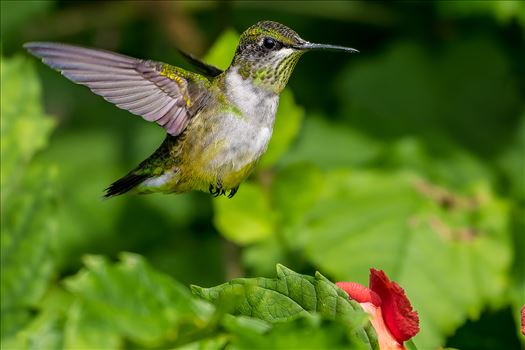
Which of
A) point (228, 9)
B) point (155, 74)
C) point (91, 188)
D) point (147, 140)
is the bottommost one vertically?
point (91, 188)

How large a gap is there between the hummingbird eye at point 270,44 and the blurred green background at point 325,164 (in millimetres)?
752

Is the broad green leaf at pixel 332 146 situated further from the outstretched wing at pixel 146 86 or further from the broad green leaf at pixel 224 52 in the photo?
the outstretched wing at pixel 146 86

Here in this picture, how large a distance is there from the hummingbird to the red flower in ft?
1.91

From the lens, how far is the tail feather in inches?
105

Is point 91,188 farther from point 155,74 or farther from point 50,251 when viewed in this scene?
point 155,74

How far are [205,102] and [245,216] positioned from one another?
119 cm

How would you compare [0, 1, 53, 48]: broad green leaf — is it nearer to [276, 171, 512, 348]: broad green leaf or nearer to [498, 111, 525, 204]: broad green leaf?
[276, 171, 512, 348]: broad green leaf

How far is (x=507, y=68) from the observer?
17.5ft

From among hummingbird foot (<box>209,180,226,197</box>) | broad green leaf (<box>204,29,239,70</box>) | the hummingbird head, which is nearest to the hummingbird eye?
the hummingbird head

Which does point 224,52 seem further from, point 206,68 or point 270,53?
point 270,53

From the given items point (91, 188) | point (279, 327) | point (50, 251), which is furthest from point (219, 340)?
point (91, 188)

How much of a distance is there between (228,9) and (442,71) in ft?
4.86

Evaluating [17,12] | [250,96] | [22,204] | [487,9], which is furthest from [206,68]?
[17,12]

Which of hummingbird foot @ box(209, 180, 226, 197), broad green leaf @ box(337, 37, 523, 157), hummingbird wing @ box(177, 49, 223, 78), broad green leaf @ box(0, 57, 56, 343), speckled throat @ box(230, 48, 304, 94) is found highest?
broad green leaf @ box(337, 37, 523, 157)
